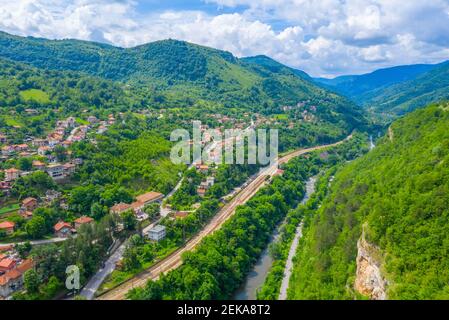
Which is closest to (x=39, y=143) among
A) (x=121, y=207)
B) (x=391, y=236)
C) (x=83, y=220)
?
(x=121, y=207)

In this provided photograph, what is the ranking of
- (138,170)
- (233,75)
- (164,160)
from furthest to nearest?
(233,75) < (164,160) < (138,170)

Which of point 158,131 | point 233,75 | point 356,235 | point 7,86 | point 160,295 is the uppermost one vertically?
point 233,75

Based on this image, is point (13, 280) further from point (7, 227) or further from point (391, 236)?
point (391, 236)

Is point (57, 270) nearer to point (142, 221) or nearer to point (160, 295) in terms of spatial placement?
point (160, 295)

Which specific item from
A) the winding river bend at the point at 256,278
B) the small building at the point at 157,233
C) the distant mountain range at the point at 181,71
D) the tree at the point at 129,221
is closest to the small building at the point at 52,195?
the tree at the point at 129,221

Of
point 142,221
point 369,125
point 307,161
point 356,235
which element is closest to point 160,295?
point 142,221
